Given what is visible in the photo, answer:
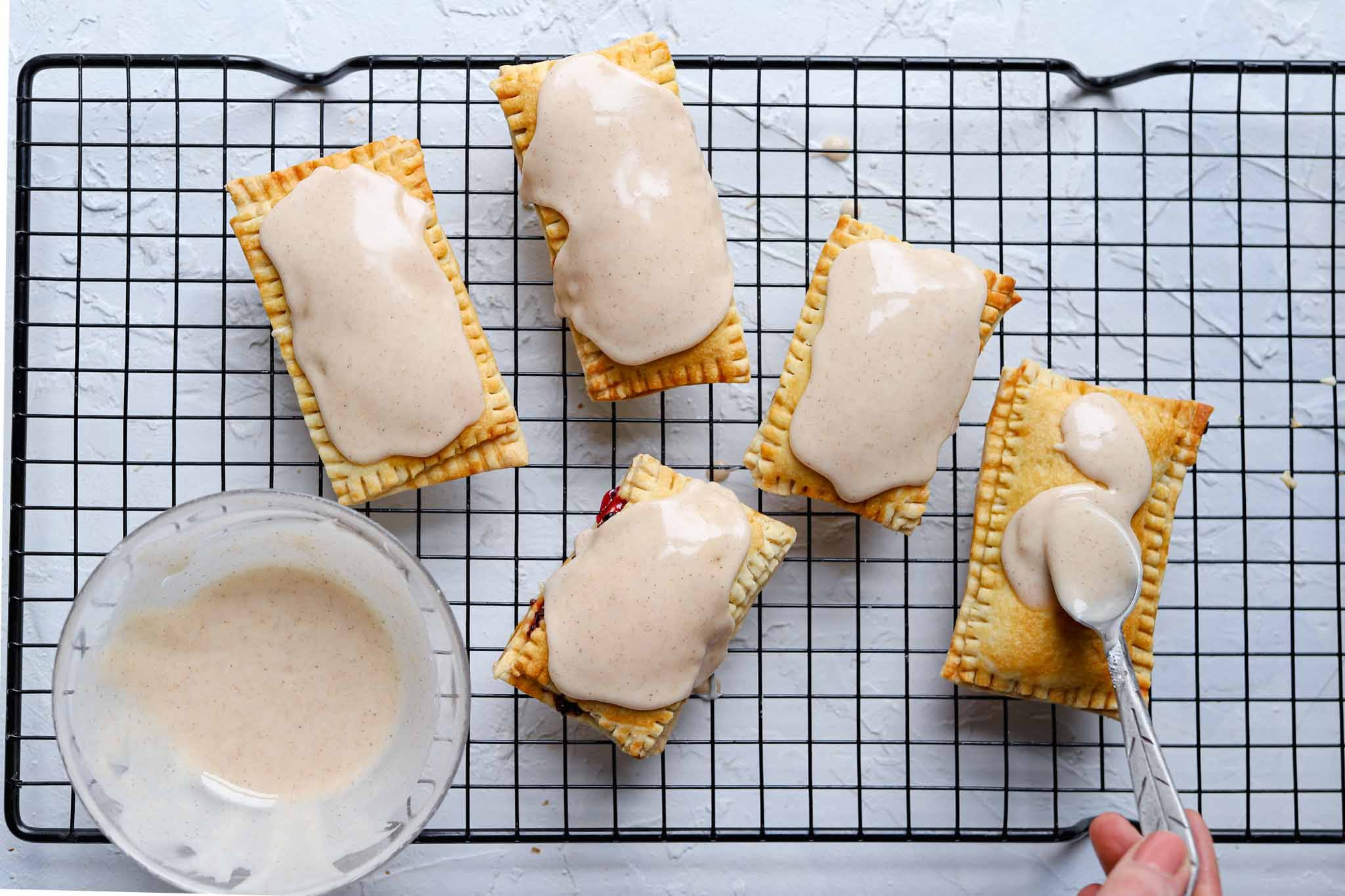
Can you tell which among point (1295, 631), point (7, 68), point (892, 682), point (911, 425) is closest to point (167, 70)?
point (7, 68)

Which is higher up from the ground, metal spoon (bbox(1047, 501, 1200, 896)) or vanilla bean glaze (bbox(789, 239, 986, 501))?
vanilla bean glaze (bbox(789, 239, 986, 501))

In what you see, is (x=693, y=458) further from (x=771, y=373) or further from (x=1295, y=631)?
(x=1295, y=631)

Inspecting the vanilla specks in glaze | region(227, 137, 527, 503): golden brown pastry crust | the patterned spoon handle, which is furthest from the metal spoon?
the vanilla specks in glaze

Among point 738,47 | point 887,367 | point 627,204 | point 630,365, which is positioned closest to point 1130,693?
point 887,367

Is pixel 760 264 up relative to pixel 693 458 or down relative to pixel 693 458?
up

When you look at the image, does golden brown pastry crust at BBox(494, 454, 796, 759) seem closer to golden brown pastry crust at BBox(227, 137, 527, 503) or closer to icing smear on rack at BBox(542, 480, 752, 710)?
icing smear on rack at BBox(542, 480, 752, 710)

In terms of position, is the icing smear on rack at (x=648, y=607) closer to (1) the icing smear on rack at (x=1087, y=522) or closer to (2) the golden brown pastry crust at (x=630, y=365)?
(2) the golden brown pastry crust at (x=630, y=365)
